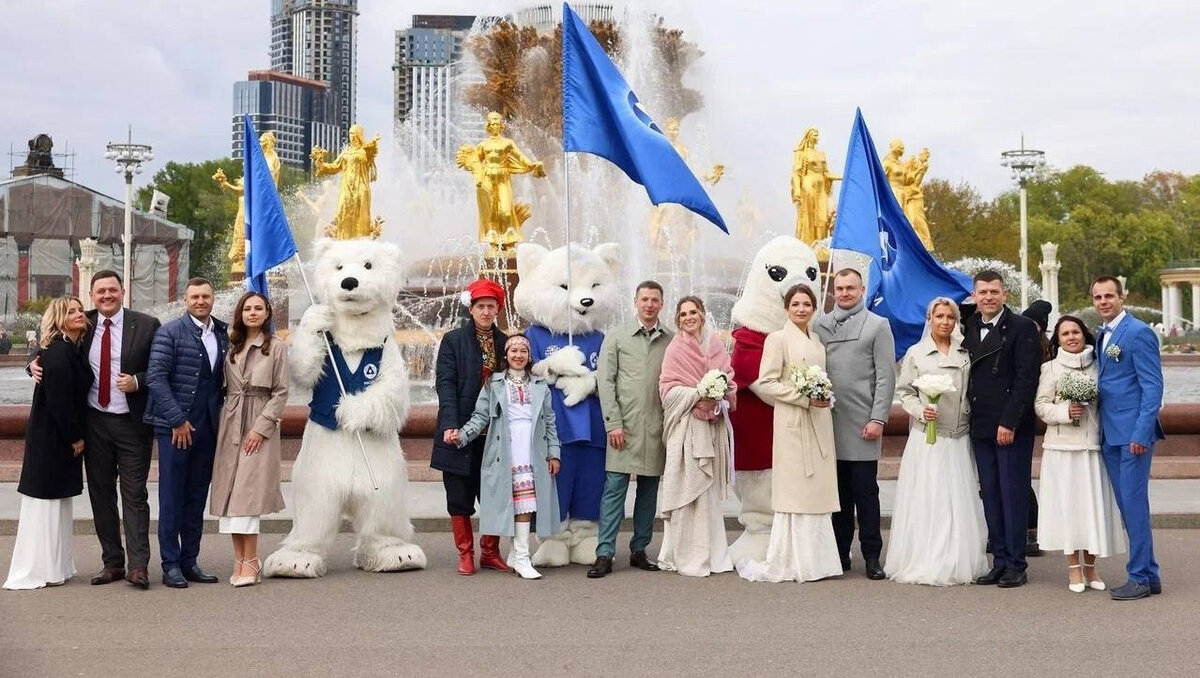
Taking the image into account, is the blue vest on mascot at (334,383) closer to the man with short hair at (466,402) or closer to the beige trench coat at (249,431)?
the beige trench coat at (249,431)

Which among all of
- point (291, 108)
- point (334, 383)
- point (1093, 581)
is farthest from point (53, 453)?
point (291, 108)

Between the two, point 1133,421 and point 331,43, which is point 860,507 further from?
point 331,43

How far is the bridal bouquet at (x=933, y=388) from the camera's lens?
699 cm

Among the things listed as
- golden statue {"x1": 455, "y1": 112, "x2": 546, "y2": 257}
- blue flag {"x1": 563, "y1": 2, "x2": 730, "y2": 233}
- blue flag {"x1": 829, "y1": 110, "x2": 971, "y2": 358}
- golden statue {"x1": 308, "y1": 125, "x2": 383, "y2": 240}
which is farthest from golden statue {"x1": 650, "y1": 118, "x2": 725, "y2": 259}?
blue flag {"x1": 563, "y1": 2, "x2": 730, "y2": 233}

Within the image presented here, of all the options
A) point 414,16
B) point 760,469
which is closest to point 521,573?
point 760,469

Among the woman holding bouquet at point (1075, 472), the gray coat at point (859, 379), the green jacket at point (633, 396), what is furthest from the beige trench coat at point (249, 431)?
the woman holding bouquet at point (1075, 472)

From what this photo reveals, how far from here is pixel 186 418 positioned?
22.9ft

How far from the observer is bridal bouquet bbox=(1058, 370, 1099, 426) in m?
6.79

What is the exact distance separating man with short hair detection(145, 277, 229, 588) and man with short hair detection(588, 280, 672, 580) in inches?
88.0

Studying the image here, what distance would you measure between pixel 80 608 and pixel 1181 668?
205 inches

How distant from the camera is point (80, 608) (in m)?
6.48

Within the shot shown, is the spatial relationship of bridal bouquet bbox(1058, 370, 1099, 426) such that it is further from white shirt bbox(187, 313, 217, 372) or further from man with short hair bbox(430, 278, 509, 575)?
white shirt bbox(187, 313, 217, 372)

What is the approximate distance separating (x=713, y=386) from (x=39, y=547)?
383cm

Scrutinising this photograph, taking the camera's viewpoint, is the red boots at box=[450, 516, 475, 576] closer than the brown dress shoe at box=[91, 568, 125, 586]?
No
